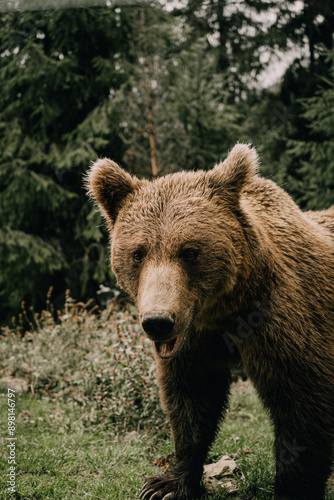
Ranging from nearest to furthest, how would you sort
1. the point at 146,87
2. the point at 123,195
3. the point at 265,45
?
1. the point at 123,195
2. the point at 146,87
3. the point at 265,45

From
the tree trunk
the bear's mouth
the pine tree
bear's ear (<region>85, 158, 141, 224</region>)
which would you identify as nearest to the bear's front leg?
the bear's mouth

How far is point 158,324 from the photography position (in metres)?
1.97

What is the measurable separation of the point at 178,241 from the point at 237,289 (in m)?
0.45

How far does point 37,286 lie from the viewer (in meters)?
9.42

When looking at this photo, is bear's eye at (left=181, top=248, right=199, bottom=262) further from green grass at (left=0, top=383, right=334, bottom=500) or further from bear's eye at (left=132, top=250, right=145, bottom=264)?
green grass at (left=0, top=383, right=334, bottom=500)

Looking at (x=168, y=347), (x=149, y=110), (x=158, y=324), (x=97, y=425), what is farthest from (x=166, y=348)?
(x=149, y=110)

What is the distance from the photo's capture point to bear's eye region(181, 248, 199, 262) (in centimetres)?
221

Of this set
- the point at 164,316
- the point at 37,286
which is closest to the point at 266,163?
the point at 37,286

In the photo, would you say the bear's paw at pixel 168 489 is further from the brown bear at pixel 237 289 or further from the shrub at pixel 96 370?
the shrub at pixel 96 370

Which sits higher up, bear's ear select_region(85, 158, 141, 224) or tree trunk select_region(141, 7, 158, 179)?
tree trunk select_region(141, 7, 158, 179)

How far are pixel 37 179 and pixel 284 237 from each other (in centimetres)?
772

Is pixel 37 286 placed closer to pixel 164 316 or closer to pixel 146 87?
pixel 146 87

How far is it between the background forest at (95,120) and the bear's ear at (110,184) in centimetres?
560

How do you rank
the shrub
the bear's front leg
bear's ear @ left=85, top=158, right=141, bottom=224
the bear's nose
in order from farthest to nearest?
the shrub
the bear's front leg
bear's ear @ left=85, top=158, right=141, bottom=224
the bear's nose
